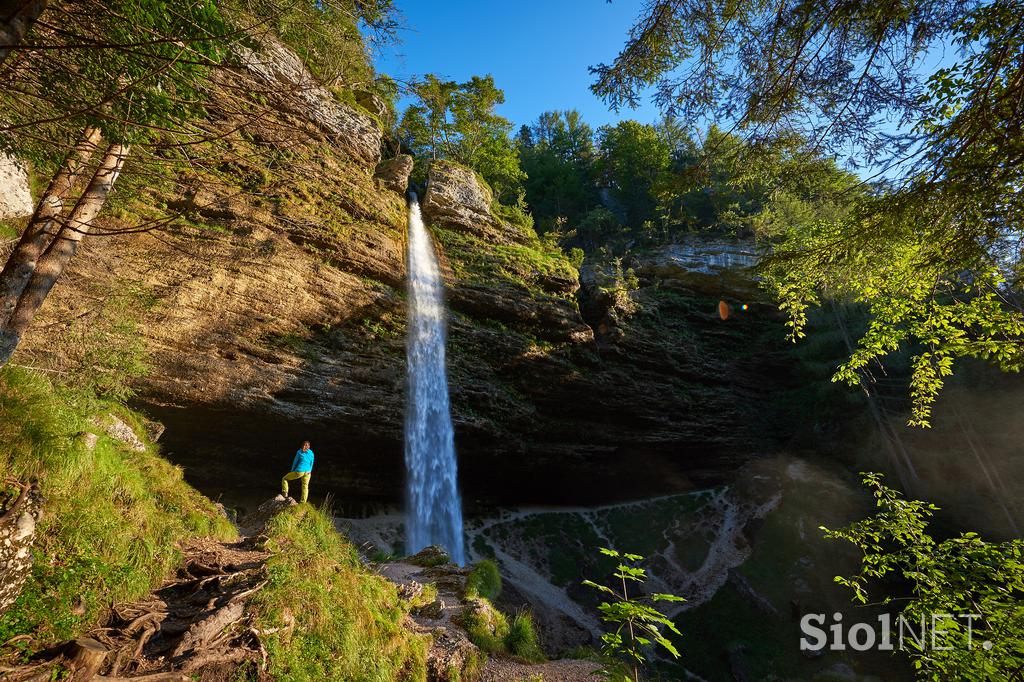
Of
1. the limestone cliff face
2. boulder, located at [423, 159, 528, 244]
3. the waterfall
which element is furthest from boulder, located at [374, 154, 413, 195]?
the waterfall

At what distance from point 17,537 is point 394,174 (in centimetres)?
1600

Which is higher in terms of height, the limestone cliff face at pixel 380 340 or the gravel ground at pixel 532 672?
the limestone cliff face at pixel 380 340

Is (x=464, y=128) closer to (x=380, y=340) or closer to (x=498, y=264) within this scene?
(x=498, y=264)

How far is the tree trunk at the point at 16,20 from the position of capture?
2.14 m

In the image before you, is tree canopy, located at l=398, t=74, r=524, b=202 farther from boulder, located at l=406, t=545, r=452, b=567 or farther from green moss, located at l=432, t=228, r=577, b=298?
boulder, located at l=406, t=545, r=452, b=567

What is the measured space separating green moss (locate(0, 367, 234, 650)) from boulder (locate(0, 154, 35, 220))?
5.46 meters

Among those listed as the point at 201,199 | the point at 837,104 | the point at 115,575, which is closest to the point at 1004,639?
the point at 837,104

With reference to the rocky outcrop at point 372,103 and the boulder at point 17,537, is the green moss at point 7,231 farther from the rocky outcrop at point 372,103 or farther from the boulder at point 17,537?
the rocky outcrop at point 372,103

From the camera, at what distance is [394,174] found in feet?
54.3

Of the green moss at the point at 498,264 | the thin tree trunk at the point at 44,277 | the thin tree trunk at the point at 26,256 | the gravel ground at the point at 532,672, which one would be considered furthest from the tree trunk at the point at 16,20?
the green moss at the point at 498,264

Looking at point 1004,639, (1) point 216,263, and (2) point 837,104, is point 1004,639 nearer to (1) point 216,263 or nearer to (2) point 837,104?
(2) point 837,104

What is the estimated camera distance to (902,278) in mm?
3869

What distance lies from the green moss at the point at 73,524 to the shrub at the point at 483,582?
4.97m

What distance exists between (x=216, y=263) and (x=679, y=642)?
17.5m
